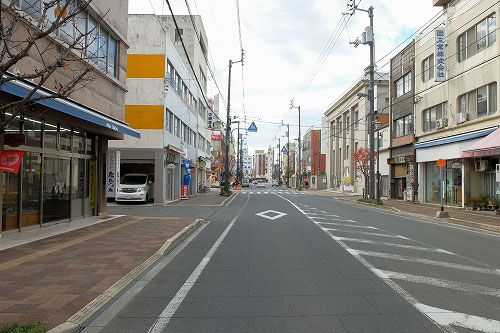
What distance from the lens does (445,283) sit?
6.60 meters

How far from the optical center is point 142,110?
1019 inches

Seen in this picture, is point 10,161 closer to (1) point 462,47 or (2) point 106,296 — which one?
(2) point 106,296

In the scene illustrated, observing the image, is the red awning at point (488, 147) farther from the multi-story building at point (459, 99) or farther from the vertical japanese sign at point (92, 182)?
the vertical japanese sign at point (92, 182)

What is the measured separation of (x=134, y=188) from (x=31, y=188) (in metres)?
13.3

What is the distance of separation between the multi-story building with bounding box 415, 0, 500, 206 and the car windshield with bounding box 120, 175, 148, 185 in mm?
18852

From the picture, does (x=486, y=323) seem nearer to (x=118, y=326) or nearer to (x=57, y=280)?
(x=118, y=326)

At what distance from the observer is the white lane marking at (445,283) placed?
6.16 metres

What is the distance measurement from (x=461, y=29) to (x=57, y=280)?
25305mm

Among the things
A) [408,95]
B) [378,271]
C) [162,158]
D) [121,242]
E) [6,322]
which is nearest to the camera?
[6,322]

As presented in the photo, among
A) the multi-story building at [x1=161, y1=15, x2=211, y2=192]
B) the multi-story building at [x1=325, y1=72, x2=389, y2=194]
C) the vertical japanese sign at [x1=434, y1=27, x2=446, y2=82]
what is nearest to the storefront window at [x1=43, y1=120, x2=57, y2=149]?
the vertical japanese sign at [x1=434, y1=27, x2=446, y2=82]

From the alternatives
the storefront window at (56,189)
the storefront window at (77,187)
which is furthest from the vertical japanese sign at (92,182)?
the storefront window at (56,189)

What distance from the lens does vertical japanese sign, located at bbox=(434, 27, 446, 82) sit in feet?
82.2

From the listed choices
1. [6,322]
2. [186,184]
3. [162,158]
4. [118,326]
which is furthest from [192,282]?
[186,184]

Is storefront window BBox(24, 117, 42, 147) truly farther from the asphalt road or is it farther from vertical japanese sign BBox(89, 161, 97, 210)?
the asphalt road
